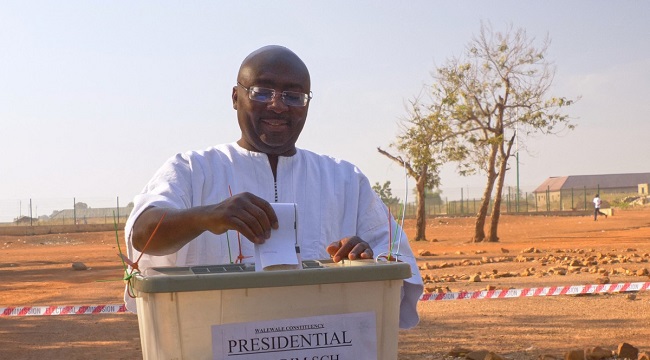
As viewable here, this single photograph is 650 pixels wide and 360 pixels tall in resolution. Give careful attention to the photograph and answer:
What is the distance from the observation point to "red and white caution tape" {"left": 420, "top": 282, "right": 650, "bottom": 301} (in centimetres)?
995

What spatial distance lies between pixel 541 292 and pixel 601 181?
99.7 meters

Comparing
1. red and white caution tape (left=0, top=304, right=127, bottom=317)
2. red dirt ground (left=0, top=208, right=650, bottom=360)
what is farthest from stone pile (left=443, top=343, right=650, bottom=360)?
red and white caution tape (left=0, top=304, right=127, bottom=317)

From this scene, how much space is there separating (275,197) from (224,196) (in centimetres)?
18

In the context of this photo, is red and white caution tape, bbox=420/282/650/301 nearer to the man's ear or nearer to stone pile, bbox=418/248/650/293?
stone pile, bbox=418/248/650/293

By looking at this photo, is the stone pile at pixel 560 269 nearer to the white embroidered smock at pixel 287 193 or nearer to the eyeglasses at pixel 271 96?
the white embroidered smock at pixel 287 193

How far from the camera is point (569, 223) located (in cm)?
4119

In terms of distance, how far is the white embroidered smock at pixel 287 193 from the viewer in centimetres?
245

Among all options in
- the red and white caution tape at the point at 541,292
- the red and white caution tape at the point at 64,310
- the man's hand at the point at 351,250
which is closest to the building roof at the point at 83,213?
the red and white caution tape at the point at 64,310

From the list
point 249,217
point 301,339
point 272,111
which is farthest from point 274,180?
point 301,339

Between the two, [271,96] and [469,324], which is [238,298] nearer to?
[271,96]

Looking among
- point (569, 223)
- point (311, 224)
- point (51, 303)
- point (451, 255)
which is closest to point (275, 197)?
point (311, 224)

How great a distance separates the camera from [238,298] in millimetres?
1729

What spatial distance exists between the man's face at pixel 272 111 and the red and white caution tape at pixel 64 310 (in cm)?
723

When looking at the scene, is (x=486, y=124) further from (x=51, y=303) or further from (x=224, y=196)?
(x=224, y=196)
